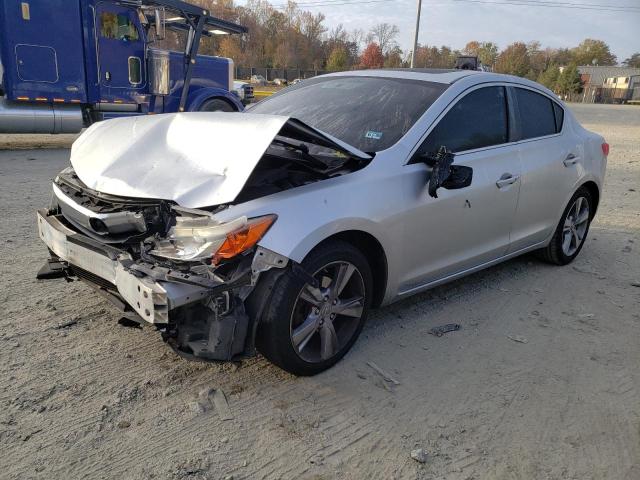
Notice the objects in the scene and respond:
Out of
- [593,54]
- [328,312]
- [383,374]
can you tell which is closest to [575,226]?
[383,374]

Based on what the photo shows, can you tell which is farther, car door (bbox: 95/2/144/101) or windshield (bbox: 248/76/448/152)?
car door (bbox: 95/2/144/101)

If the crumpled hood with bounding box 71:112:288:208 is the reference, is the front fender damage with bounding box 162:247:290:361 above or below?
below

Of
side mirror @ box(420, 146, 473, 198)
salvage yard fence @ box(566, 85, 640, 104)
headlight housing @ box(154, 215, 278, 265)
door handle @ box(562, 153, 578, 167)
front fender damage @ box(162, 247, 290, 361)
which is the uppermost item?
side mirror @ box(420, 146, 473, 198)

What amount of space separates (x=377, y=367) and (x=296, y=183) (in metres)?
1.21

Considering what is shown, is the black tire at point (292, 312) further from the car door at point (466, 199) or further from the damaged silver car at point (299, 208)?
the car door at point (466, 199)

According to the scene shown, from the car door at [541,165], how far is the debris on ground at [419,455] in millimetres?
2315

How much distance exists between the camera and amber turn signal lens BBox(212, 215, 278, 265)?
8.61 feet

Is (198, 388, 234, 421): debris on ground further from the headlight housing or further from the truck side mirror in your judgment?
the truck side mirror

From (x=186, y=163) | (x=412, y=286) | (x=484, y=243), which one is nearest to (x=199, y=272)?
(x=186, y=163)

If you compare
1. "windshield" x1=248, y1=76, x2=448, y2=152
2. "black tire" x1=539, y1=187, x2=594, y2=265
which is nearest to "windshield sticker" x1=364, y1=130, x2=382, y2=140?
"windshield" x1=248, y1=76, x2=448, y2=152

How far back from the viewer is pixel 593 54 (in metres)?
113

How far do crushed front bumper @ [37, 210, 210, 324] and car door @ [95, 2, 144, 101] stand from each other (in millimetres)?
9135

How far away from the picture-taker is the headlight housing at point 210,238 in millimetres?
2627

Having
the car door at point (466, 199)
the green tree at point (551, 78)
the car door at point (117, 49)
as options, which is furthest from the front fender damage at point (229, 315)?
the green tree at point (551, 78)
